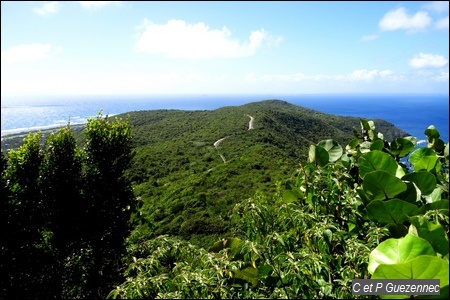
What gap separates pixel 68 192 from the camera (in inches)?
543

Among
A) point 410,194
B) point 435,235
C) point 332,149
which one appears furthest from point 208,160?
point 435,235

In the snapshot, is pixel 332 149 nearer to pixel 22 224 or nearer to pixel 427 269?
pixel 427 269

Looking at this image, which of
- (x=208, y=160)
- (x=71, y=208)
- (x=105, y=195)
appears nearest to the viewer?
(x=71, y=208)

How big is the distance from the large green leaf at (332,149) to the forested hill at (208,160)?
909mm

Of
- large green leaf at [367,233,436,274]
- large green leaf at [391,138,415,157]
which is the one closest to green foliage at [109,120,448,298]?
large green leaf at [367,233,436,274]

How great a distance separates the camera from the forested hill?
3156 centimetres

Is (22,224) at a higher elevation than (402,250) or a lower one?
lower

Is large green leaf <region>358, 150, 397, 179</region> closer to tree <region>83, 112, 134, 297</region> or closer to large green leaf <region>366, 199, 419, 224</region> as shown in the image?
large green leaf <region>366, 199, 419, 224</region>

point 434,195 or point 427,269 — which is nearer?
point 427,269

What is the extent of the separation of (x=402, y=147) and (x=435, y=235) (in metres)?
1.54

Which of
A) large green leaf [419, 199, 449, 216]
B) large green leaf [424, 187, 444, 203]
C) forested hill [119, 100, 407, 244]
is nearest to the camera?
large green leaf [419, 199, 449, 216]

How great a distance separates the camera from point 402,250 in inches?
52.1

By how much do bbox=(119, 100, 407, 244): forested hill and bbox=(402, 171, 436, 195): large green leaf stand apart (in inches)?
66.1

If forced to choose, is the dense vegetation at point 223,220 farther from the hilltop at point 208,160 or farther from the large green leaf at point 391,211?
the hilltop at point 208,160
